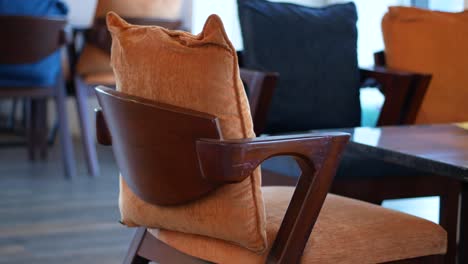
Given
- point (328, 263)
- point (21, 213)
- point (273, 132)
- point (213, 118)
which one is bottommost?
point (21, 213)

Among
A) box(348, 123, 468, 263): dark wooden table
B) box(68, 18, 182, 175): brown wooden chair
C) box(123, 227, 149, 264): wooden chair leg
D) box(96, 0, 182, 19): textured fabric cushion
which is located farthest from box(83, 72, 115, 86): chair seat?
box(123, 227, 149, 264): wooden chair leg

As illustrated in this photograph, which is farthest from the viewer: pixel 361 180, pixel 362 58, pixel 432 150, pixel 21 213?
pixel 362 58

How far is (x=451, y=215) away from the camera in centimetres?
274

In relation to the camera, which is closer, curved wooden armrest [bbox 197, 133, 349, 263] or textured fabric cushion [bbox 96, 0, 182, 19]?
curved wooden armrest [bbox 197, 133, 349, 263]

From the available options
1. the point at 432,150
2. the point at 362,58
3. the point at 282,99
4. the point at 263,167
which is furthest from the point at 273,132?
the point at 362,58

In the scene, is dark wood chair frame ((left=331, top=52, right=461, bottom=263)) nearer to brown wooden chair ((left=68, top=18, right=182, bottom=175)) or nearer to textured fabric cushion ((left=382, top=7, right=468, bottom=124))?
textured fabric cushion ((left=382, top=7, right=468, bottom=124))

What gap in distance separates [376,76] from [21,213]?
178 centimetres

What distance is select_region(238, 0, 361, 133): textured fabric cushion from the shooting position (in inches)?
129

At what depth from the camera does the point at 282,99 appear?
10.7 ft

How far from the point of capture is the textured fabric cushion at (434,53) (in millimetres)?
3408

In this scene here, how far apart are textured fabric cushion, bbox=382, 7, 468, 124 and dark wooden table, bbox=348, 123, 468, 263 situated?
0.83 meters

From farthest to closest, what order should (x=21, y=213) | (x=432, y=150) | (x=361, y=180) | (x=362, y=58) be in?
(x=362, y=58), (x=21, y=213), (x=361, y=180), (x=432, y=150)

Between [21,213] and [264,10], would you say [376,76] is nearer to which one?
[264,10]

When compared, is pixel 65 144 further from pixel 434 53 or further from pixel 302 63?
pixel 434 53
